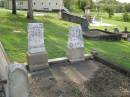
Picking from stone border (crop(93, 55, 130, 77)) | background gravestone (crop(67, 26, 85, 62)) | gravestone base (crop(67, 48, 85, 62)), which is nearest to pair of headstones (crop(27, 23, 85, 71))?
background gravestone (crop(67, 26, 85, 62))

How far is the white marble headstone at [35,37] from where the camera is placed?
10.3 metres

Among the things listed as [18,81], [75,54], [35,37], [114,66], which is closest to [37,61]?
[35,37]

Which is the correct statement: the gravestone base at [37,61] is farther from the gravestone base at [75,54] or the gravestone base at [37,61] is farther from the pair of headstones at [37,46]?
the gravestone base at [75,54]

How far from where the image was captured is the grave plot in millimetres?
8599

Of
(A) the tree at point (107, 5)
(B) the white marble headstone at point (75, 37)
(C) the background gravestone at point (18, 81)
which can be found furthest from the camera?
(A) the tree at point (107, 5)

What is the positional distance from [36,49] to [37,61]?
486 millimetres

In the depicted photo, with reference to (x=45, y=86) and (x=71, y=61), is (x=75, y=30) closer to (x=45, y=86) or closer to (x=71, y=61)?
(x=71, y=61)

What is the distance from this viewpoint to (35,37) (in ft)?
34.1

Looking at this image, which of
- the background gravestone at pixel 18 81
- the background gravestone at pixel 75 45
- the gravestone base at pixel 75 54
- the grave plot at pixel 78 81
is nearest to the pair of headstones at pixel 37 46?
the background gravestone at pixel 75 45

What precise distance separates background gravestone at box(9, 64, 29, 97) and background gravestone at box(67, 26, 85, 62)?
22.0 ft

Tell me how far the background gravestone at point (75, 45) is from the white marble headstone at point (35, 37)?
4.75 feet

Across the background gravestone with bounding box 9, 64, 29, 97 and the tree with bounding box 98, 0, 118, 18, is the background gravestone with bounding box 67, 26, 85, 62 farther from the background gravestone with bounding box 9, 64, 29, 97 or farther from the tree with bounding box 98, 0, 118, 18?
the tree with bounding box 98, 0, 118, 18

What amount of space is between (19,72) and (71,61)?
7054 millimetres

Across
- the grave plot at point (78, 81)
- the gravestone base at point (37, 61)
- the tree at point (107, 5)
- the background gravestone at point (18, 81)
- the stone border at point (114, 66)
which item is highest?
the tree at point (107, 5)
